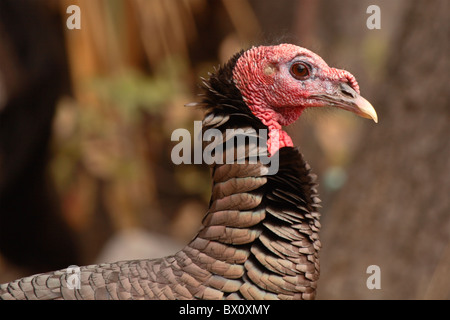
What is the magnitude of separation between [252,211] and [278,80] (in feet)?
1.45

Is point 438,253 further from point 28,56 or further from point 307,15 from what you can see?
point 28,56

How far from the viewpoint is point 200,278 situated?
5.90ft

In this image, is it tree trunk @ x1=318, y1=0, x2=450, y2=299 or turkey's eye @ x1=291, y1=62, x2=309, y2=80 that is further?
tree trunk @ x1=318, y1=0, x2=450, y2=299

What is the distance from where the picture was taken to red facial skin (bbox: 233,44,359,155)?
74.5 inches

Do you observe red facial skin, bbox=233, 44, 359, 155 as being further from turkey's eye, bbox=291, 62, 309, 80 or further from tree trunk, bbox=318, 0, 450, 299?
tree trunk, bbox=318, 0, 450, 299

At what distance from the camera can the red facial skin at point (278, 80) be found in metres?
1.89

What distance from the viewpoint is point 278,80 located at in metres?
1.90

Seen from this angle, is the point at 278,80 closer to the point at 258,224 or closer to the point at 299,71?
the point at 299,71
